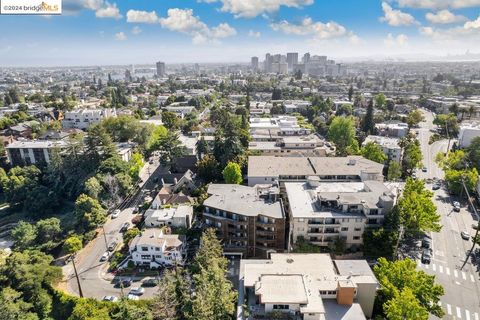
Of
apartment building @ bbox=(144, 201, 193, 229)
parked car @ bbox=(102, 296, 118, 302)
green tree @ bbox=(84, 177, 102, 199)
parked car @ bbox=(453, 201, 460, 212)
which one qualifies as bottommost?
parked car @ bbox=(102, 296, 118, 302)

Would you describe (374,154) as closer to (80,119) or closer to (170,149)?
(170,149)

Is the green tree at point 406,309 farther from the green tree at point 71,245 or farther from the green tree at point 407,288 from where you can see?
the green tree at point 71,245

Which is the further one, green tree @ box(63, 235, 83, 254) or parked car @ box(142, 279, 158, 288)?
green tree @ box(63, 235, 83, 254)

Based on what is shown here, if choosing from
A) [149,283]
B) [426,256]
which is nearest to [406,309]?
[426,256]

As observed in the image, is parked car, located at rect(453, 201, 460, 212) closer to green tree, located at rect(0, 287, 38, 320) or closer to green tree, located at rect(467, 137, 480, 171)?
green tree, located at rect(467, 137, 480, 171)

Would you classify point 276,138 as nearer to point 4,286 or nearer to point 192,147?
point 192,147

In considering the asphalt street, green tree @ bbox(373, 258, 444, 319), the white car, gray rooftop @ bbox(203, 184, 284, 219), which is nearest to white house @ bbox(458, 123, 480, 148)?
the asphalt street
